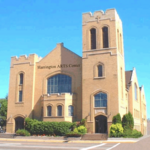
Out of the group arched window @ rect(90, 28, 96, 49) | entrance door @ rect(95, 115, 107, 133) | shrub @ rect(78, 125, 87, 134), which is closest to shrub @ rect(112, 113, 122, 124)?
entrance door @ rect(95, 115, 107, 133)

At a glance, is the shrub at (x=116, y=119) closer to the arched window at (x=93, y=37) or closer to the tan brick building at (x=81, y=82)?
the tan brick building at (x=81, y=82)

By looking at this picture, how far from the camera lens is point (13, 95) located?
133 ft

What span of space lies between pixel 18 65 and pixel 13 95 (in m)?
4.93

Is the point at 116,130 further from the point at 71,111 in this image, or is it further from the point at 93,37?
the point at 93,37

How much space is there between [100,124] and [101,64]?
8.24 metres

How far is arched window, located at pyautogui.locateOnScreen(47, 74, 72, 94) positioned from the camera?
38.2 metres

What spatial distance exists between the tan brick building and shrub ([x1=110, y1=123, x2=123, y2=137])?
1.45 metres

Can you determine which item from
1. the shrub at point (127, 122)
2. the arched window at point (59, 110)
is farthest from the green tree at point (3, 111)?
the shrub at point (127, 122)

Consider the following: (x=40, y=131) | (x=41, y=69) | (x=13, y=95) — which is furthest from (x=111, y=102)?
(x=13, y=95)

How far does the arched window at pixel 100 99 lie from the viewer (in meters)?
34.5

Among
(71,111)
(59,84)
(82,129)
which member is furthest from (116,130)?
(59,84)

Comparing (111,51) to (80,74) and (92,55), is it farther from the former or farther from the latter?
(80,74)

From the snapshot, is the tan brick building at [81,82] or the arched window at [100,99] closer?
the arched window at [100,99]

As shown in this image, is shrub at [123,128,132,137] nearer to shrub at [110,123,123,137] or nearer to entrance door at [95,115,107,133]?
shrub at [110,123,123,137]
